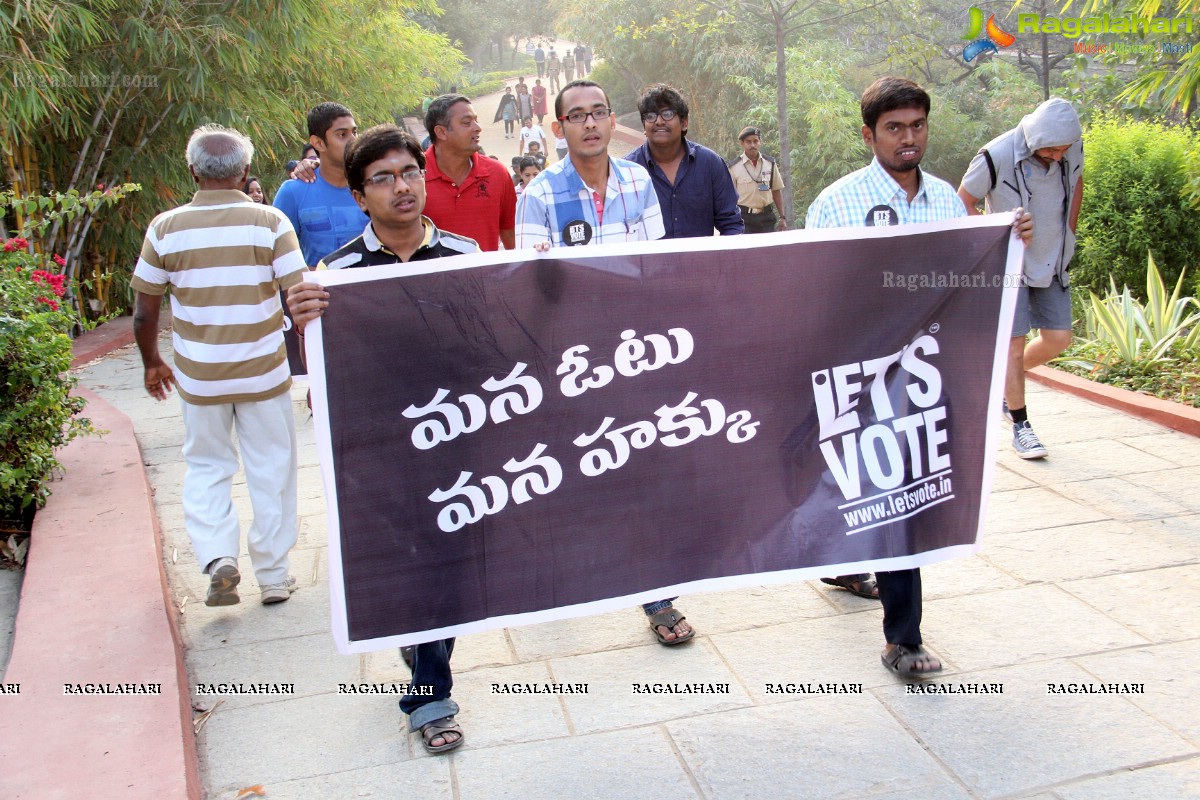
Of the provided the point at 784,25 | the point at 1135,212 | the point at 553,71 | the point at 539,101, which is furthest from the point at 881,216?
the point at 553,71

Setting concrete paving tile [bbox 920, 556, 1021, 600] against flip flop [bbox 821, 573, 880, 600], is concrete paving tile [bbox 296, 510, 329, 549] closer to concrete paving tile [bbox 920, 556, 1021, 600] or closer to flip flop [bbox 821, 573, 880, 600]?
flip flop [bbox 821, 573, 880, 600]

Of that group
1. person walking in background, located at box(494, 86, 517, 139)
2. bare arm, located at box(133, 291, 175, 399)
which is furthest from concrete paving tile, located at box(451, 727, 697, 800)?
person walking in background, located at box(494, 86, 517, 139)

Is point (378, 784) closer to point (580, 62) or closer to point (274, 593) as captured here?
point (274, 593)

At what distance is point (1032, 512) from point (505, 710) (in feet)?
8.42

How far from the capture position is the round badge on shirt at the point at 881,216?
3.53m

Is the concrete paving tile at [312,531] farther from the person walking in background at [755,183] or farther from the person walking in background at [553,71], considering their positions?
the person walking in background at [553,71]

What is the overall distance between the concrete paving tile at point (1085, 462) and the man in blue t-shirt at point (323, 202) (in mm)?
3430

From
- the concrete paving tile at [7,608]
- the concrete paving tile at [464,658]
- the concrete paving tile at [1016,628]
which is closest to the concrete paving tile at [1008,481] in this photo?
the concrete paving tile at [1016,628]

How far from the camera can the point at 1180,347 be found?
7094 mm

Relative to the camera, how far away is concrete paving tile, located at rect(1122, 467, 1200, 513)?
190 inches

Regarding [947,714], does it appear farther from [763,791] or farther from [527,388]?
[527,388]

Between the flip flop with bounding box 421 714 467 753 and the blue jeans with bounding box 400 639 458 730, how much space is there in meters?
0.01

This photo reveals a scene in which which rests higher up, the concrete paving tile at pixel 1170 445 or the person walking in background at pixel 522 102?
the person walking in background at pixel 522 102

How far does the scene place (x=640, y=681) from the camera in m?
3.54
